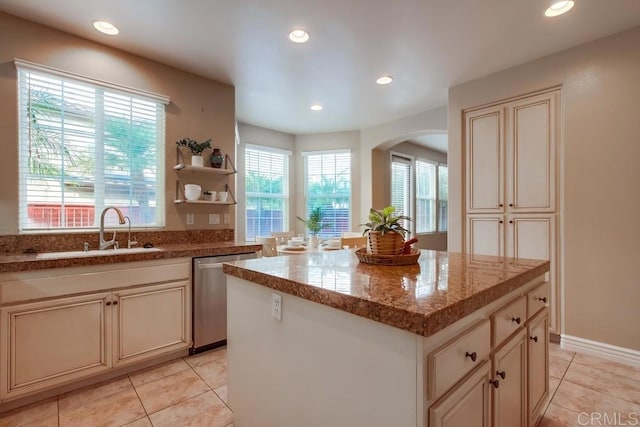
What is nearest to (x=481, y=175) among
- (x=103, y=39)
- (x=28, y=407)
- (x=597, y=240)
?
(x=597, y=240)

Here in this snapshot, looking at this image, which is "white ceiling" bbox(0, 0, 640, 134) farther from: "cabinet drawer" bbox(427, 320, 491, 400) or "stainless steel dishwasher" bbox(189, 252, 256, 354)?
"cabinet drawer" bbox(427, 320, 491, 400)

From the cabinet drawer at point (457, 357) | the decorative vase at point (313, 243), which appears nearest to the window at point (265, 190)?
the decorative vase at point (313, 243)

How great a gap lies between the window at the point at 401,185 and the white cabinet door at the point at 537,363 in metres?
4.32

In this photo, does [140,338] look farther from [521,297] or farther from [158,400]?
[521,297]

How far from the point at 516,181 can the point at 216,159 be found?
308 cm

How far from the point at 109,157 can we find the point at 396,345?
2.93 meters

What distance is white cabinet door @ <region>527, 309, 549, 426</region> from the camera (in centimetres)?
151

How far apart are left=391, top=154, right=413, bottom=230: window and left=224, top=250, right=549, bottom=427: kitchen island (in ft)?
14.1

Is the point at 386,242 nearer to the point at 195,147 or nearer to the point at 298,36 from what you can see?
the point at 298,36

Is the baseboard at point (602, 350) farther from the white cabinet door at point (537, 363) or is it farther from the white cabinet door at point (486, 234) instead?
the white cabinet door at point (537, 363)

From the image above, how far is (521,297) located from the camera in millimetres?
1434

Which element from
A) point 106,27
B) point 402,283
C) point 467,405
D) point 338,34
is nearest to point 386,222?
point 402,283

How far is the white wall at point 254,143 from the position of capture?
16.3 ft

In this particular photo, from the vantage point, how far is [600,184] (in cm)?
258
